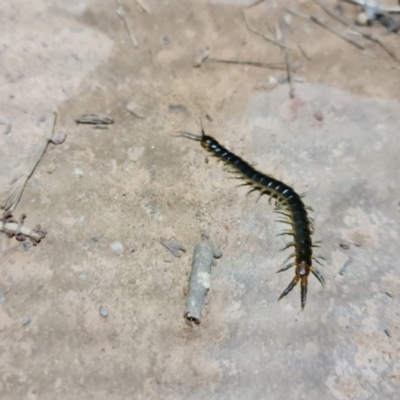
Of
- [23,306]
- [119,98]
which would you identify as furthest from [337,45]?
[23,306]

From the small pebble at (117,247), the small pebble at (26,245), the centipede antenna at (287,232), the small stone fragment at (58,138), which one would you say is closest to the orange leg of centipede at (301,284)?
the centipede antenna at (287,232)

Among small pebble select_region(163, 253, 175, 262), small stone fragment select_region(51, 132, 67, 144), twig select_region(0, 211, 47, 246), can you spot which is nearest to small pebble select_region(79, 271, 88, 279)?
twig select_region(0, 211, 47, 246)

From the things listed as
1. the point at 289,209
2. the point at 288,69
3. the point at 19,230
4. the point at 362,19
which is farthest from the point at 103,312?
Answer: the point at 362,19

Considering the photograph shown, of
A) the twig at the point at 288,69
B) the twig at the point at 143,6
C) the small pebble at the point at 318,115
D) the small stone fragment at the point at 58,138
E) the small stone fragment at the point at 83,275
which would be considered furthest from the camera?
the twig at the point at 143,6

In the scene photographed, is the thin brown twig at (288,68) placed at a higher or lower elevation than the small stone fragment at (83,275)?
higher

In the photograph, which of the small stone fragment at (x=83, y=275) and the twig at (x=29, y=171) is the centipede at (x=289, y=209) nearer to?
the twig at (x=29, y=171)

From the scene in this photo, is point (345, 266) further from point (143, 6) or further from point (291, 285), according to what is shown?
point (143, 6)

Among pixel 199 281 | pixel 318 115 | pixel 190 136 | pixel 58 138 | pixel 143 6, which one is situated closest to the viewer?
pixel 199 281
